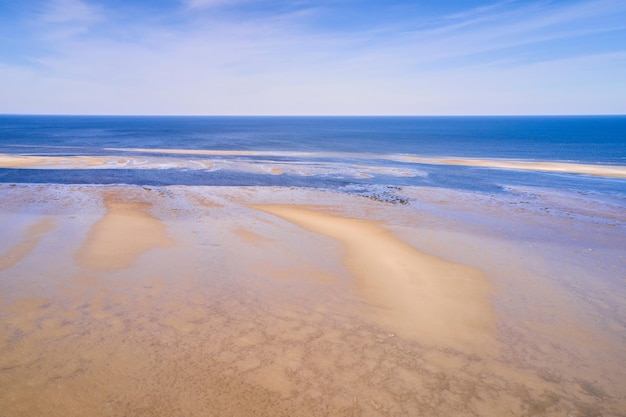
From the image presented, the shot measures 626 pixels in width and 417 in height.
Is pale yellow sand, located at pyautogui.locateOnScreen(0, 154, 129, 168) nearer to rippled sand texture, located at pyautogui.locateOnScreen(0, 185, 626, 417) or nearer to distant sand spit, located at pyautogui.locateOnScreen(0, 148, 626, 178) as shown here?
distant sand spit, located at pyautogui.locateOnScreen(0, 148, 626, 178)

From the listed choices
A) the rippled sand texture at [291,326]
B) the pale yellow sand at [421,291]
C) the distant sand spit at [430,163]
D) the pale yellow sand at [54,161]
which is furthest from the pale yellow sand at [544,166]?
the pale yellow sand at [54,161]

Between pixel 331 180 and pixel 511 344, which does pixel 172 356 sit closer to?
pixel 511 344

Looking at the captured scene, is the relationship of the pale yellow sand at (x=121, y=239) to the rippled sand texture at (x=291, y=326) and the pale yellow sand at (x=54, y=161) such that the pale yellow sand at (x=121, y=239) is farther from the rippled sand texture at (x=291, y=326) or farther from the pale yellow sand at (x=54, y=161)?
the pale yellow sand at (x=54, y=161)

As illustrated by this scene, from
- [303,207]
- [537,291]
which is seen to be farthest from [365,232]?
[537,291]

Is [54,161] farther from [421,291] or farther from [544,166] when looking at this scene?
[544,166]

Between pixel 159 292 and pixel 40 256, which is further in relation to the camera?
pixel 40 256
